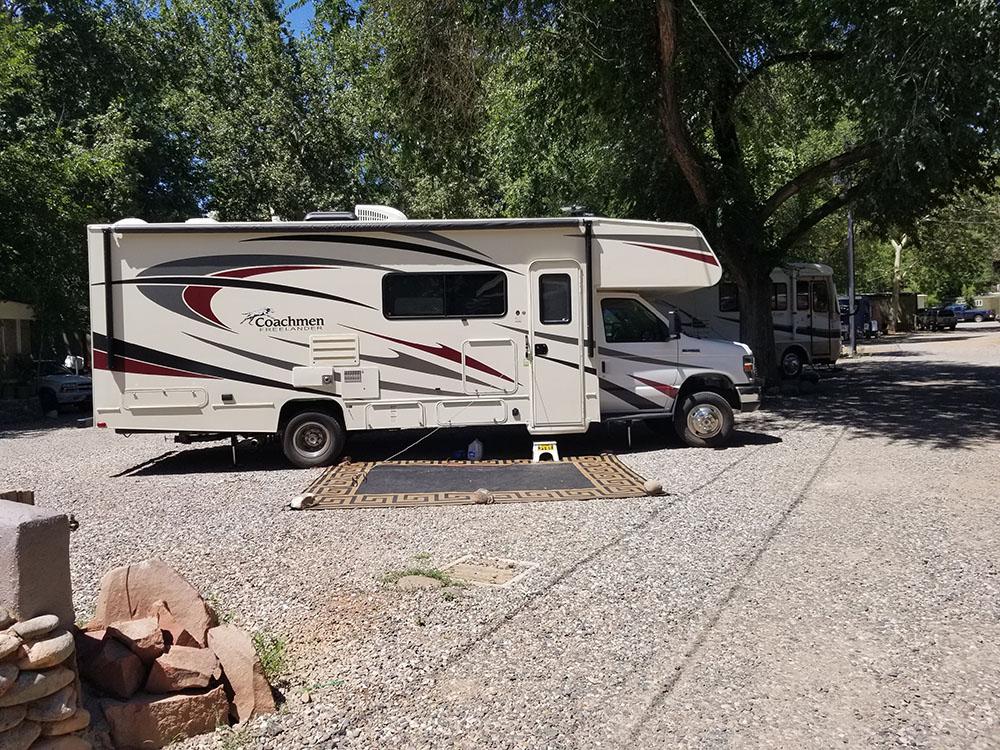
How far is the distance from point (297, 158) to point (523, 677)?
2170 centimetres

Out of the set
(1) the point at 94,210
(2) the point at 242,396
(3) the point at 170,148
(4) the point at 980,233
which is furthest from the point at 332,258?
(4) the point at 980,233

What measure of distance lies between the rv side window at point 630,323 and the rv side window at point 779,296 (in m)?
9.91

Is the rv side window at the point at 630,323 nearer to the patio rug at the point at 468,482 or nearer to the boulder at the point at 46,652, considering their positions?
the patio rug at the point at 468,482

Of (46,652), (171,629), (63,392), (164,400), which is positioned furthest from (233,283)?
(63,392)

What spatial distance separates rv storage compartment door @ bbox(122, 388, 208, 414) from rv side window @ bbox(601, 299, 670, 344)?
5.20 meters

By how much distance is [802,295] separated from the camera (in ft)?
66.5

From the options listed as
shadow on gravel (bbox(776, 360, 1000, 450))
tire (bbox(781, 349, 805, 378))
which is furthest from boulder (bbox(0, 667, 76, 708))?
tire (bbox(781, 349, 805, 378))

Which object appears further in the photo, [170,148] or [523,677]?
[170,148]

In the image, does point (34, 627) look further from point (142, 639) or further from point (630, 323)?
point (630, 323)

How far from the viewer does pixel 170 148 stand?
25.7 m

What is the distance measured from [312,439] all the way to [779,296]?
44.7 ft

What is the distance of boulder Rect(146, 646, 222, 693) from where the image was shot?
382 cm

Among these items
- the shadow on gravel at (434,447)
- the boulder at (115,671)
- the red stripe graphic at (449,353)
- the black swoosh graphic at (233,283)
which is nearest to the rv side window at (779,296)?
the shadow on gravel at (434,447)

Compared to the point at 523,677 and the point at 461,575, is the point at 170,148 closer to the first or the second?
the point at 461,575
